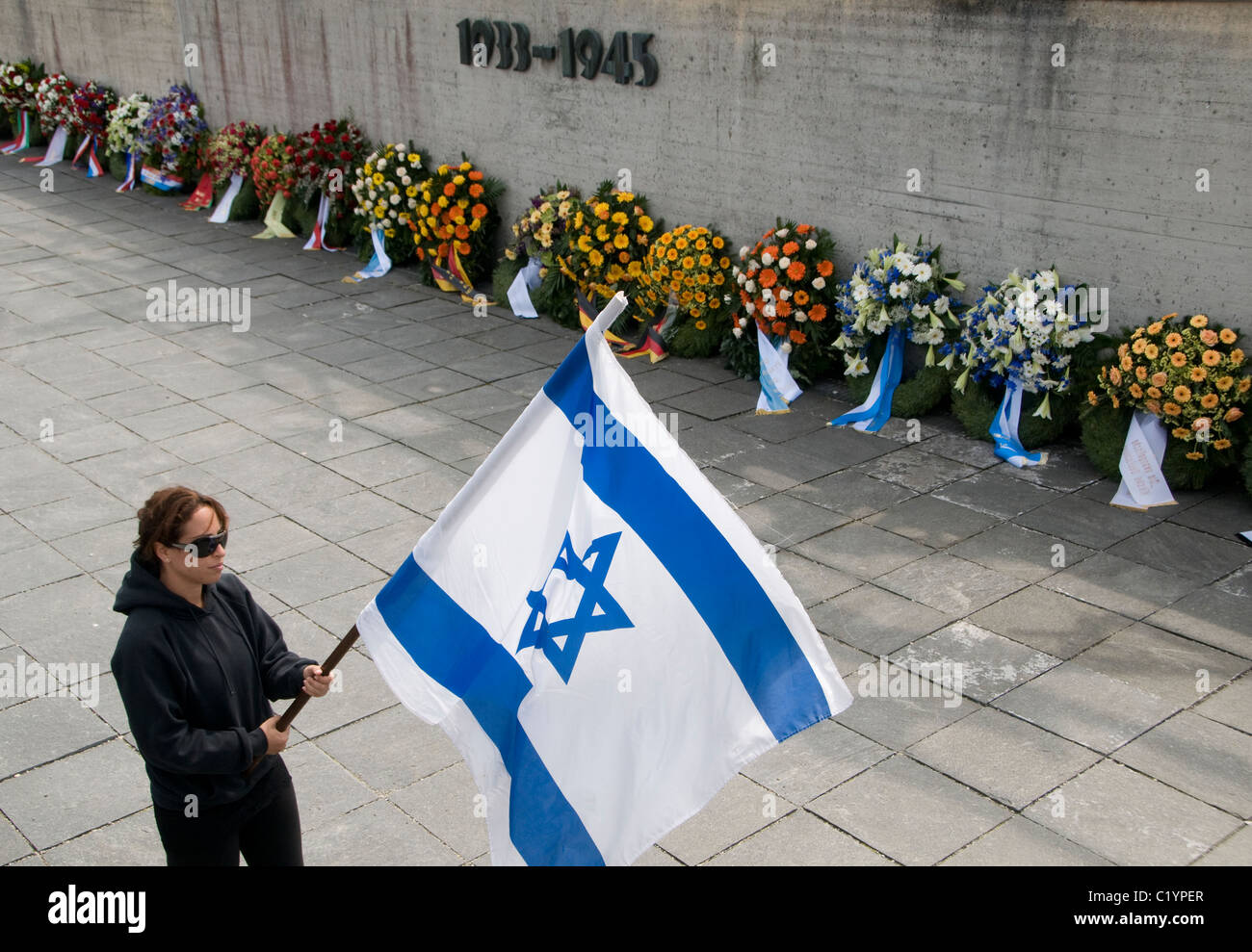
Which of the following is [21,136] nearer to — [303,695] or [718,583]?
[303,695]

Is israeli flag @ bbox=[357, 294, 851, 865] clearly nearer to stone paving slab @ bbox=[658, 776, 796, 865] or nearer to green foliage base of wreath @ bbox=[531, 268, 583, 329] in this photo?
stone paving slab @ bbox=[658, 776, 796, 865]

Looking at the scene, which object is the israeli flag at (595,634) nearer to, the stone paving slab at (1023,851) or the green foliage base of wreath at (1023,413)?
the stone paving slab at (1023,851)

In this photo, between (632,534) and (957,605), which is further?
(957,605)

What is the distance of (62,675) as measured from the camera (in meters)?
5.94

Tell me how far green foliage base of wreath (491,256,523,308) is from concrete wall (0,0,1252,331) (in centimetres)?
69

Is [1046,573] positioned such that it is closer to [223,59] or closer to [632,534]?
[632,534]

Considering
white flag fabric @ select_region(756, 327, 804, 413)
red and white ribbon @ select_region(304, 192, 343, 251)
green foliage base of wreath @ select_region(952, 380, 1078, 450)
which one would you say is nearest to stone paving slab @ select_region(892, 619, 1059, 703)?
green foliage base of wreath @ select_region(952, 380, 1078, 450)

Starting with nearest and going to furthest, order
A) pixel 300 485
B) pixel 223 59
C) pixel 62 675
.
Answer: pixel 62 675 < pixel 300 485 < pixel 223 59

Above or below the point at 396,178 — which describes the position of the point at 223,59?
above

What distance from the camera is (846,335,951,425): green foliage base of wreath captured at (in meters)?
8.82

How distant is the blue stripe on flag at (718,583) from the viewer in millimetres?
3250

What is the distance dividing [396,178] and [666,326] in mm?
4046

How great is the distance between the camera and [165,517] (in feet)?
11.1
